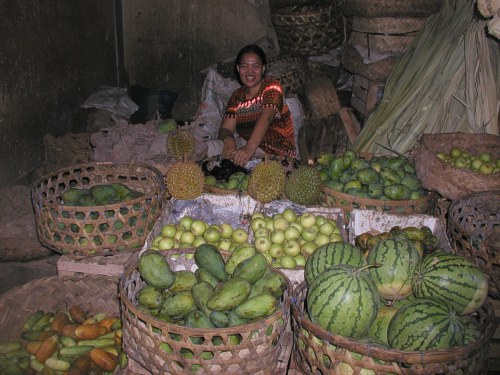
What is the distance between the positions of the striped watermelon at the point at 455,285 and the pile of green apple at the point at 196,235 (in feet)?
3.42

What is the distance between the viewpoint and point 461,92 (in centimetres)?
354

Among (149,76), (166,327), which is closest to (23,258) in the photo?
(166,327)

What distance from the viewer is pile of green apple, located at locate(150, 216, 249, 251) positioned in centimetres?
248

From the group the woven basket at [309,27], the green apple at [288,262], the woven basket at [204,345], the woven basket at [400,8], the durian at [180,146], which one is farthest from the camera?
the woven basket at [309,27]

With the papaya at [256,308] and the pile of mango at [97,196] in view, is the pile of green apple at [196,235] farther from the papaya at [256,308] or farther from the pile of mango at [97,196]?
the papaya at [256,308]

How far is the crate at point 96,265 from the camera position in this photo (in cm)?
253

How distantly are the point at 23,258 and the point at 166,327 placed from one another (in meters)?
2.11

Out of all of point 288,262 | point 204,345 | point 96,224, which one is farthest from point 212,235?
point 204,345

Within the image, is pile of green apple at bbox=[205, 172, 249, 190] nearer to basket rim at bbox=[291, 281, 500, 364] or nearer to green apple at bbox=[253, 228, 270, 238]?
green apple at bbox=[253, 228, 270, 238]

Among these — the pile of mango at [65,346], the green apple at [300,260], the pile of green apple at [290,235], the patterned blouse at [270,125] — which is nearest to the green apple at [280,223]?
the pile of green apple at [290,235]

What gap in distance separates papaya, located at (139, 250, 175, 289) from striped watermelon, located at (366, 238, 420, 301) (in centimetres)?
84

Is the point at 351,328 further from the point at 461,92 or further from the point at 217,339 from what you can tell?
the point at 461,92

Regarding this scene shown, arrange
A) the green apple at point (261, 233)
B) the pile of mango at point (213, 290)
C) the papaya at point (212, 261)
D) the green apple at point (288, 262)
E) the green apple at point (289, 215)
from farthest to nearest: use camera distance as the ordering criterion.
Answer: the green apple at point (289, 215), the green apple at point (261, 233), the green apple at point (288, 262), the papaya at point (212, 261), the pile of mango at point (213, 290)

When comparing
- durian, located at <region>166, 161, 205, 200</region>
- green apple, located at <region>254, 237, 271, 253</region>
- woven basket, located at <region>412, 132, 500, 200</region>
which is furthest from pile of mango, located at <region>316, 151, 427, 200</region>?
durian, located at <region>166, 161, 205, 200</region>
